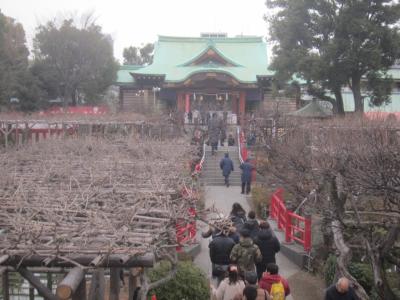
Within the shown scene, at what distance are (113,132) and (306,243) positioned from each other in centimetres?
1476

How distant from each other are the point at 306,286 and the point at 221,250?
116 inches

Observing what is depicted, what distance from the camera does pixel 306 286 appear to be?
1026 cm

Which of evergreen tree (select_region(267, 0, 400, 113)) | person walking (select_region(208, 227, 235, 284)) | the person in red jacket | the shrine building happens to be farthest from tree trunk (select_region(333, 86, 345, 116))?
the person in red jacket

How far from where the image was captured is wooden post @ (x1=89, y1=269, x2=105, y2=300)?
7.36 m

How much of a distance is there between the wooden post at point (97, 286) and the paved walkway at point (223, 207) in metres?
2.10

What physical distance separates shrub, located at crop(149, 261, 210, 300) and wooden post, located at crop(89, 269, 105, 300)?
842 mm

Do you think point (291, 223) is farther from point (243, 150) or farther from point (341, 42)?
point (341, 42)

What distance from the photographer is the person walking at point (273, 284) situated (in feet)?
22.2

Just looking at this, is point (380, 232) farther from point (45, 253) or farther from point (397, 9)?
point (397, 9)

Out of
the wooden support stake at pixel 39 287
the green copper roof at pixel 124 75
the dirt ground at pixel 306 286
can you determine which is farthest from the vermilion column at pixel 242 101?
the wooden support stake at pixel 39 287

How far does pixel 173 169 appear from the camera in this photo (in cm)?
1273

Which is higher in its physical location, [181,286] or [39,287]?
[39,287]

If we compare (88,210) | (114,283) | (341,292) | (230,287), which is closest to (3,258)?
(114,283)

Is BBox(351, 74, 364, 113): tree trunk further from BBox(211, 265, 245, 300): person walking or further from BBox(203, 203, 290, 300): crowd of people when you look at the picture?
BBox(211, 265, 245, 300): person walking
